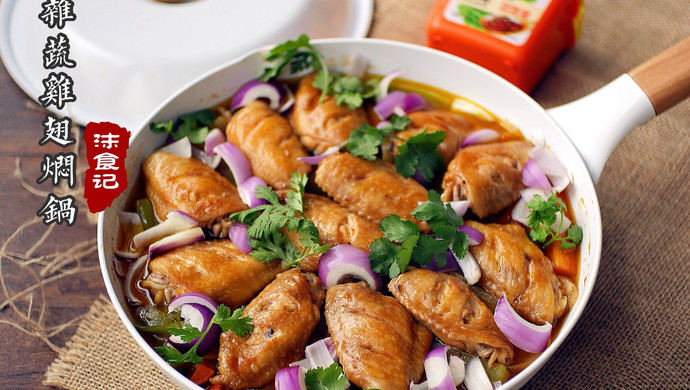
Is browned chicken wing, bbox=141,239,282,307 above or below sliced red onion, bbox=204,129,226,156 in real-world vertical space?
below

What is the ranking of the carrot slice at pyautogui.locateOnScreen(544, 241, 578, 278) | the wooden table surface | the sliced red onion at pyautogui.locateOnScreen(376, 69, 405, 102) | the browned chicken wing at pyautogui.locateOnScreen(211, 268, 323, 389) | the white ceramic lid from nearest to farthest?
the browned chicken wing at pyautogui.locateOnScreen(211, 268, 323, 389)
the carrot slice at pyautogui.locateOnScreen(544, 241, 578, 278)
the wooden table surface
the sliced red onion at pyautogui.locateOnScreen(376, 69, 405, 102)
the white ceramic lid

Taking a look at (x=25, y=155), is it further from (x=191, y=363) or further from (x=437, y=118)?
(x=437, y=118)

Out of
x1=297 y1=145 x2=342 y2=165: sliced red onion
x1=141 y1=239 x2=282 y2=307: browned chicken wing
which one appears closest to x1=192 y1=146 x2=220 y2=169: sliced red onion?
x1=297 y1=145 x2=342 y2=165: sliced red onion

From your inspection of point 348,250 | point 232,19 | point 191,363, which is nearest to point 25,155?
point 232,19

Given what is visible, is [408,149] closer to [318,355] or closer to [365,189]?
[365,189]

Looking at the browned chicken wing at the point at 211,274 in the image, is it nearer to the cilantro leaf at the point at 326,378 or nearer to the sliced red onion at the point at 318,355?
the sliced red onion at the point at 318,355

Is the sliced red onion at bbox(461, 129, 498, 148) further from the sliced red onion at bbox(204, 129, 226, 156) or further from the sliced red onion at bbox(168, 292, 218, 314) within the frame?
the sliced red onion at bbox(168, 292, 218, 314)
